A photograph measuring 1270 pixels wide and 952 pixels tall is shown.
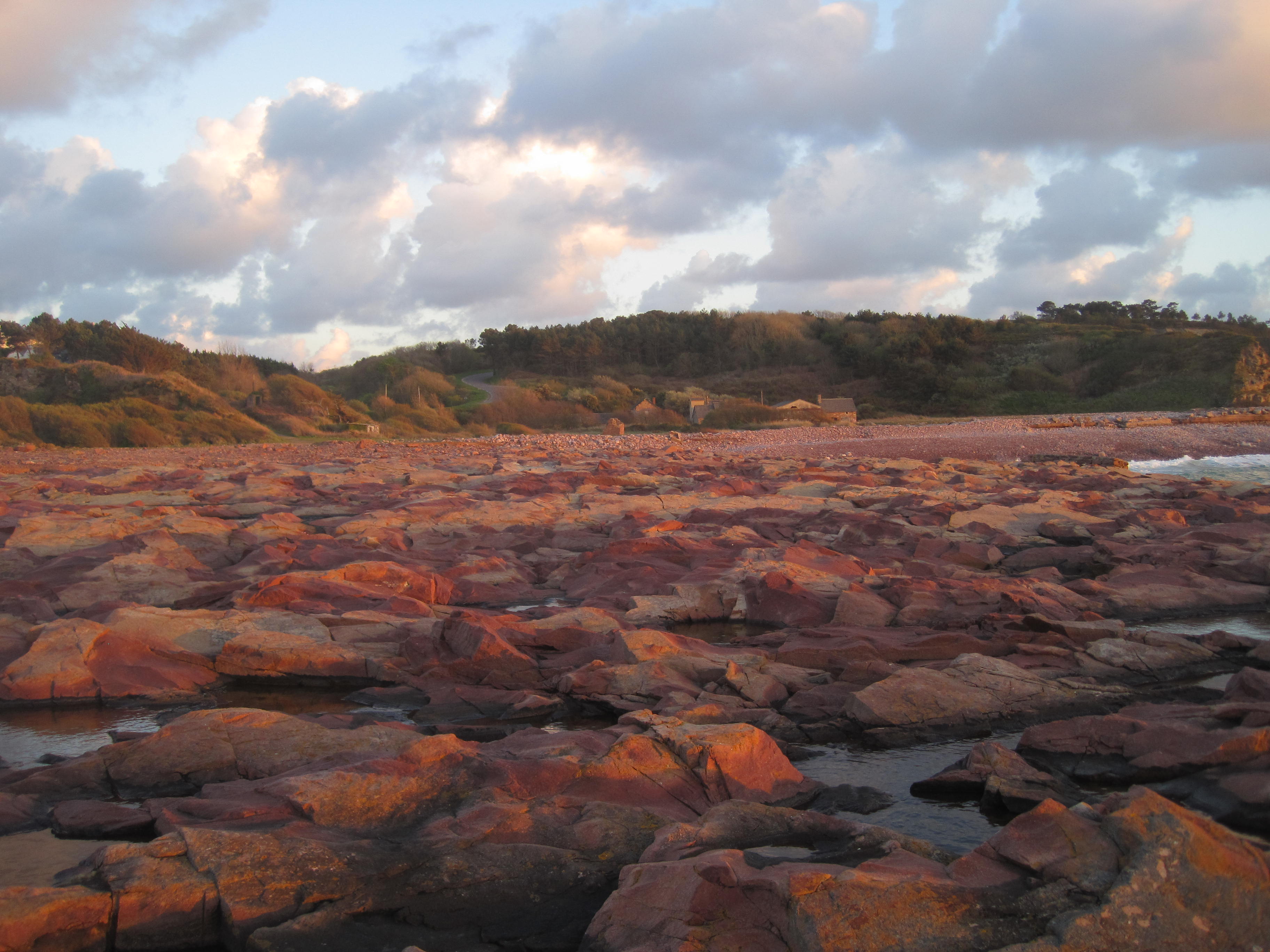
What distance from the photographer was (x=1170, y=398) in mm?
46250

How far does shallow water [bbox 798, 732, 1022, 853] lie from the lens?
4.07 metres

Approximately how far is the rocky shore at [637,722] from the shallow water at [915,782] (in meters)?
0.10

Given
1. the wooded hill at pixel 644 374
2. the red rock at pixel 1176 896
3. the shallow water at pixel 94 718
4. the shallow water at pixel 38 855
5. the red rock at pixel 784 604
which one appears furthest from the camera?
the wooded hill at pixel 644 374

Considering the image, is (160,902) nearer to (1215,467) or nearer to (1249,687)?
(1249,687)

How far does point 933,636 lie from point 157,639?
18.3 feet

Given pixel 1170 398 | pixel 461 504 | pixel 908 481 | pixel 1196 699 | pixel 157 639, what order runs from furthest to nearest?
A: pixel 1170 398 → pixel 908 481 → pixel 461 504 → pixel 157 639 → pixel 1196 699

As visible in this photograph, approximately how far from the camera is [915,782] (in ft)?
15.2

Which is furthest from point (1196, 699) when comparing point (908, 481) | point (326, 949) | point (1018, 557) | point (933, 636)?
point (908, 481)

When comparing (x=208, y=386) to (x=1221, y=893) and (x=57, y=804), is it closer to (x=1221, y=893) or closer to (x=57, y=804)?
(x=57, y=804)

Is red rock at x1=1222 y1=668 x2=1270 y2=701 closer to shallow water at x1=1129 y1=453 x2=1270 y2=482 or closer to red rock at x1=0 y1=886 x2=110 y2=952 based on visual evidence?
red rock at x1=0 y1=886 x2=110 y2=952

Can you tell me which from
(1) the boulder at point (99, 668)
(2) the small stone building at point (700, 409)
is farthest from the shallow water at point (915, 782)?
(2) the small stone building at point (700, 409)

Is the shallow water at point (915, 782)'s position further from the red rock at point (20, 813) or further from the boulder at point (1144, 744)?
the red rock at point (20, 813)

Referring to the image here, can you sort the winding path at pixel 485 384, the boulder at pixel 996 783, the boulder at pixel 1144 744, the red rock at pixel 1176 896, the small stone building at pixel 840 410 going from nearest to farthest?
the red rock at pixel 1176 896, the boulder at pixel 1144 744, the boulder at pixel 996 783, the small stone building at pixel 840 410, the winding path at pixel 485 384

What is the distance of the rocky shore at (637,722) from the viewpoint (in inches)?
119
